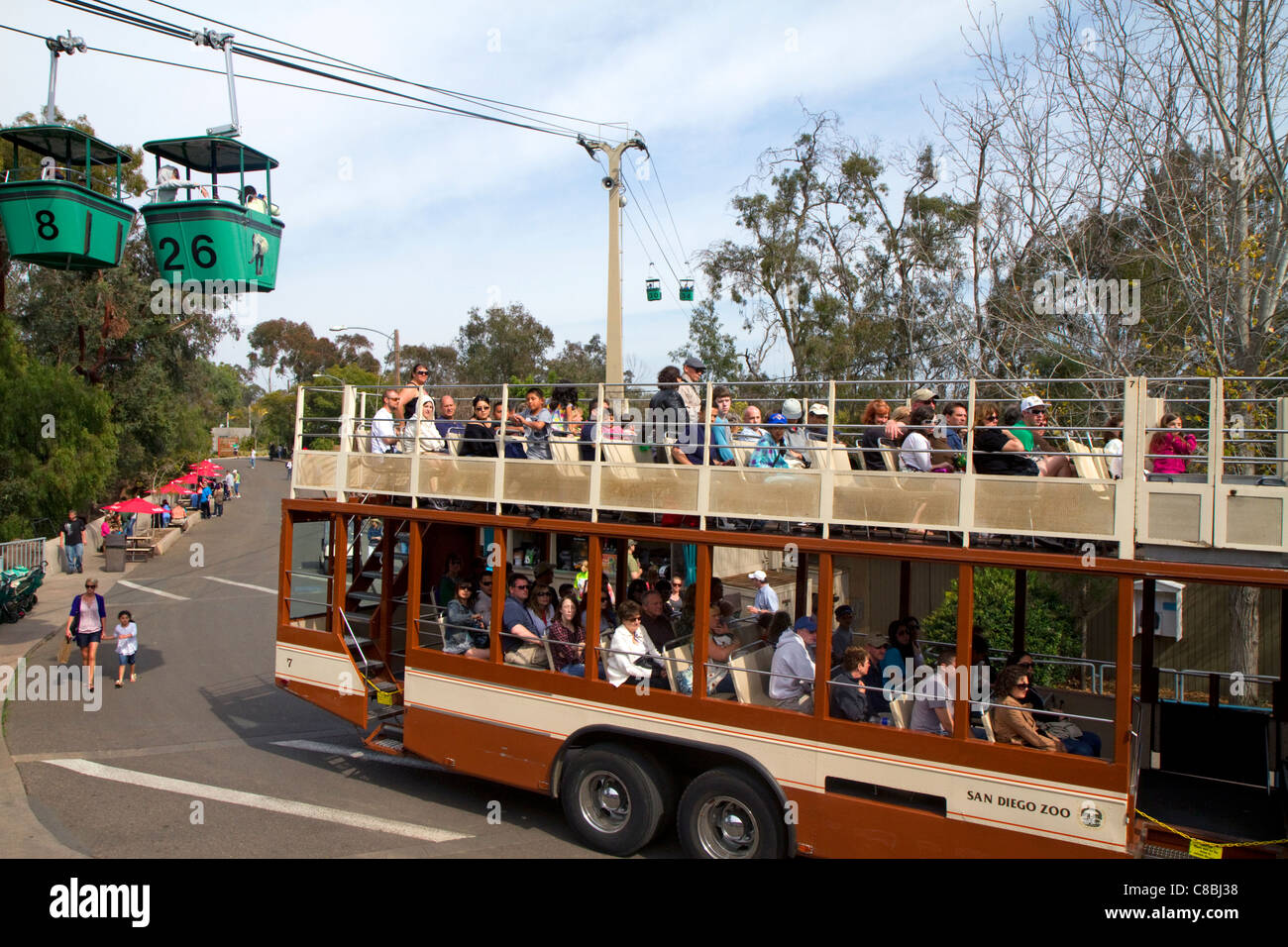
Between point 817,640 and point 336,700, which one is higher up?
point 817,640

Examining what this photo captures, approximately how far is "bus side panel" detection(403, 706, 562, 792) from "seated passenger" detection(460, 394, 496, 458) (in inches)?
97.9

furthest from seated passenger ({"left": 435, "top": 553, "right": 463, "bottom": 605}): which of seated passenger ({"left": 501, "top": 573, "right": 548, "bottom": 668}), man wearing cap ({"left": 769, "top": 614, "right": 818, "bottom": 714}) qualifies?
man wearing cap ({"left": 769, "top": 614, "right": 818, "bottom": 714})

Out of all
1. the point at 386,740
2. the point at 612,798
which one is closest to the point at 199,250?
the point at 386,740

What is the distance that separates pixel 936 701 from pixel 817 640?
905 millimetres

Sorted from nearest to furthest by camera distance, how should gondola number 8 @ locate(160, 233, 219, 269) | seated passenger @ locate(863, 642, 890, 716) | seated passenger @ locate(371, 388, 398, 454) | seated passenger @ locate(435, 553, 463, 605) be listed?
seated passenger @ locate(863, 642, 890, 716), seated passenger @ locate(371, 388, 398, 454), seated passenger @ locate(435, 553, 463, 605), gondola number 8 @ locate(160, 233, 219, 269)

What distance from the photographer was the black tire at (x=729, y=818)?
6.64 metres

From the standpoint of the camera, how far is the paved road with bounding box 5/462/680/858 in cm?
778

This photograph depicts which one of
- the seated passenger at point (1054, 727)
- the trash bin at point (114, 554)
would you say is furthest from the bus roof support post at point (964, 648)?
the trash bin at point (114, 554)

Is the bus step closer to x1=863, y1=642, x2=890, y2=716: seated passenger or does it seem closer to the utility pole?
x1=863, y1=642, x2=890, y2=716: seated passenger

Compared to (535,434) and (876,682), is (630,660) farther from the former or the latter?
(535,434)

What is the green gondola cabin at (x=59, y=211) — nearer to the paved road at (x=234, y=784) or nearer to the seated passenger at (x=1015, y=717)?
the paved road at (x=234, y=784)

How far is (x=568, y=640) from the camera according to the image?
8148 millimetres
